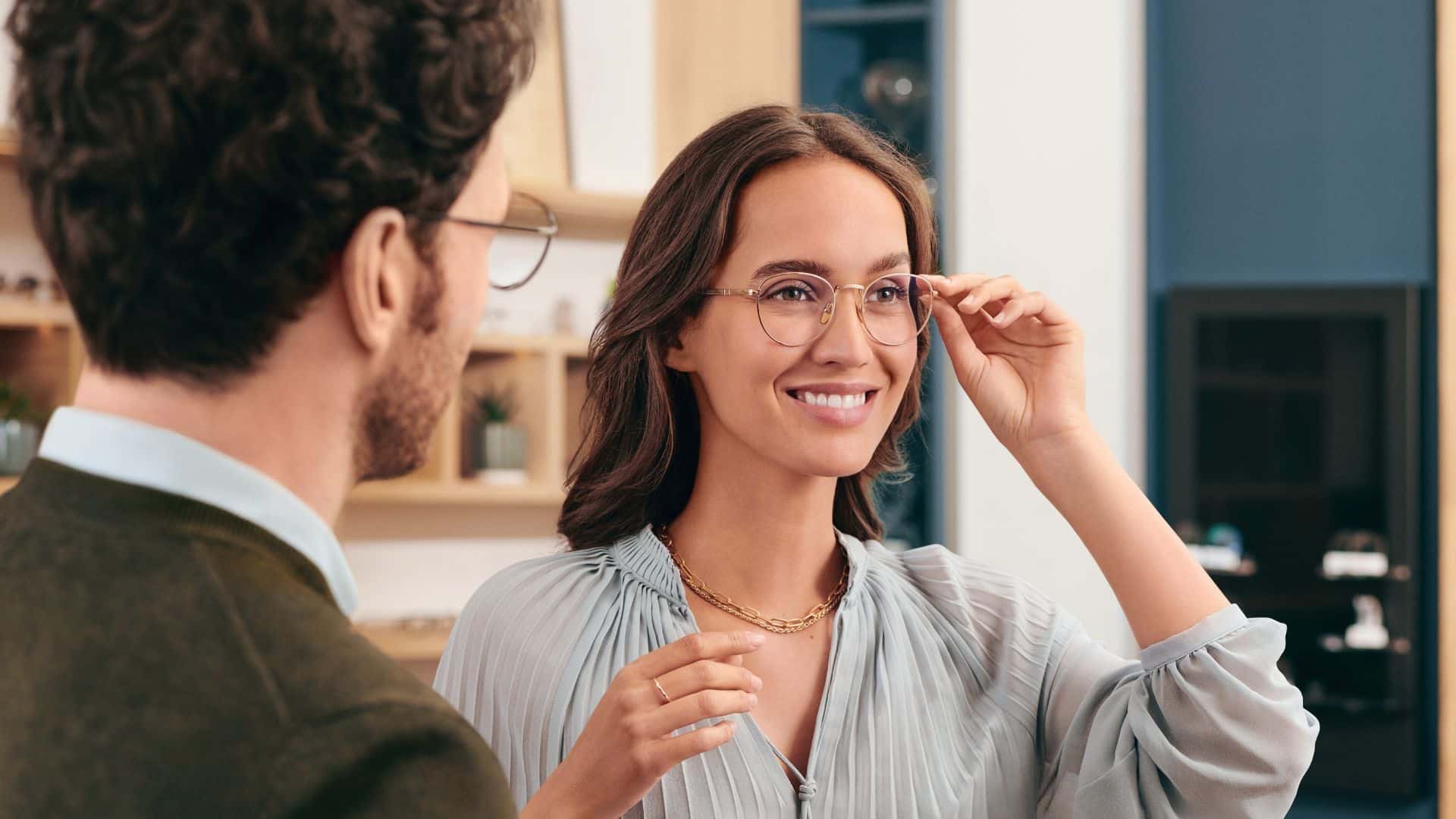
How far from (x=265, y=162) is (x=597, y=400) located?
1.06 metres

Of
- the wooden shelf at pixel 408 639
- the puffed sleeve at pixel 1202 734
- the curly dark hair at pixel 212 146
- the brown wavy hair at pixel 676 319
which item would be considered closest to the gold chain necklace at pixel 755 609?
the brown wavy hair at pixel 676 319

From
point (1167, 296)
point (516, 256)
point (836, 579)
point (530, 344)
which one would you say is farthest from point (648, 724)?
point (1167, 296)

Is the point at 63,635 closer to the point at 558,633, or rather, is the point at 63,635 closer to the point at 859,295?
the point at 558,633

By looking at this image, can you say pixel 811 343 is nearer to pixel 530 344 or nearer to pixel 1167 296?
pixel 530 344

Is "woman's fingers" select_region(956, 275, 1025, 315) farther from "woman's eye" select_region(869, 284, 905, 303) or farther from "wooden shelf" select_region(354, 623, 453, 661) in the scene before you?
"wooden shelf" select_region(354, 623, 453, 661)

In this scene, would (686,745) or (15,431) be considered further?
(15,431)

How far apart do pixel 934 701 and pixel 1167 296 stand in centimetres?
293

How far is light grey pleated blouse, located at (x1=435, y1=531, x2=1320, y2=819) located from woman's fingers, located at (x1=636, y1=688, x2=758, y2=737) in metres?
0.28

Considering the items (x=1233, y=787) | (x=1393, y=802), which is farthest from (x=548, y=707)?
(x=1393, y=802)

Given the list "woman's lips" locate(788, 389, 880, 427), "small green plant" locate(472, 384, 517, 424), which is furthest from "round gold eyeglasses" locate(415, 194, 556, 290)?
"small green plant" locate(472, 384, 517, 424)

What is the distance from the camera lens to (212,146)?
2.34 feet

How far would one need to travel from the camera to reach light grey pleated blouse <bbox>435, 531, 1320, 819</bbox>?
1.38m

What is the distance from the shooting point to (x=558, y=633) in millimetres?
1534

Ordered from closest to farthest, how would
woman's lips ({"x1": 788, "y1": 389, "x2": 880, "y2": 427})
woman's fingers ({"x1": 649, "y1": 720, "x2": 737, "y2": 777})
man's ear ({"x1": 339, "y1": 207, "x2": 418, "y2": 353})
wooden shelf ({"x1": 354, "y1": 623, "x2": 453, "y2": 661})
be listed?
man's ear ({"x1": 339, "y1": 207, "x2": 418, "y2": 353})
woman's fingers ({"x1": 649, "y1": 720, "x2": 737, "y2": 777})
woman's lips ({"x1": 788, "y1": 389, "x2": 880, "y2": 427})
wooden shelf ({"x1": 354, "y1": 623, "x2": 453, "y2": 661})
